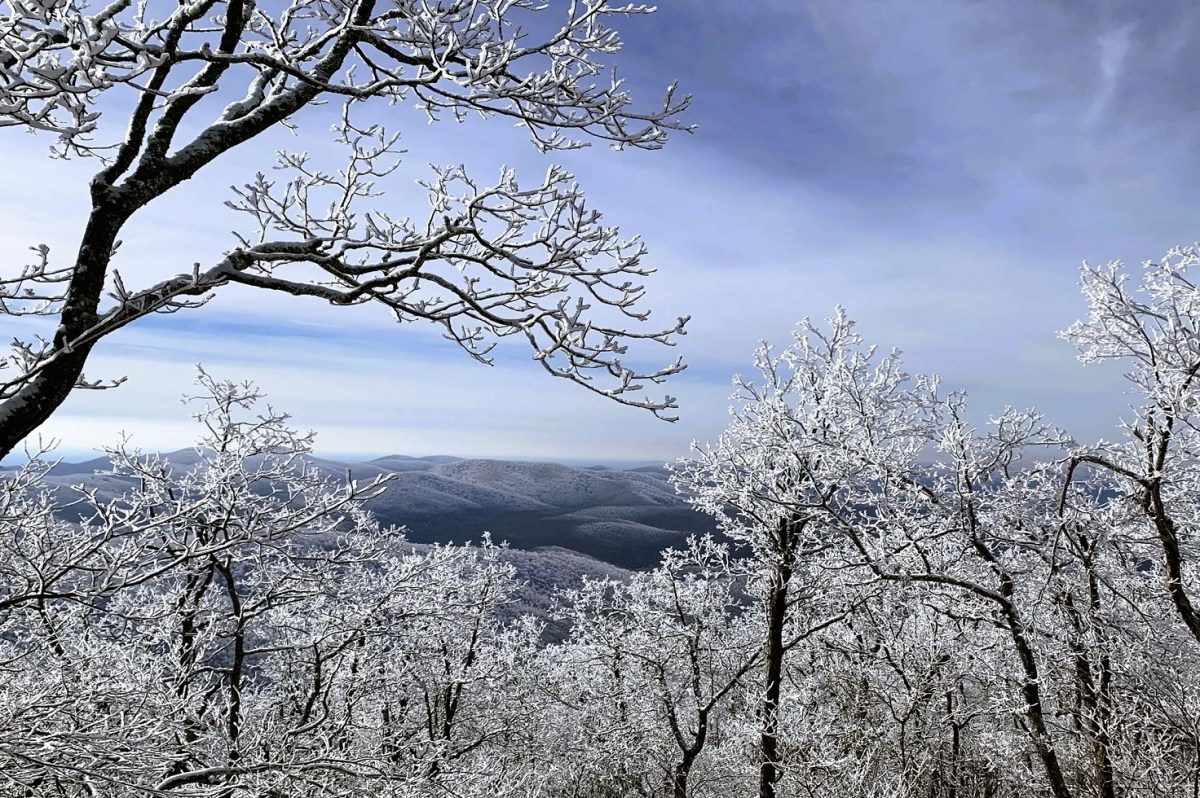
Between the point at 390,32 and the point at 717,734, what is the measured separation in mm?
17898

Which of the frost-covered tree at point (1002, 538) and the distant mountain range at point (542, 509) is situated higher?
the frost-covered tree at point (1002, 538)

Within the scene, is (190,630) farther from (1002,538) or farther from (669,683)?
(669,683)

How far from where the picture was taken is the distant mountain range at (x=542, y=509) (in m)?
119

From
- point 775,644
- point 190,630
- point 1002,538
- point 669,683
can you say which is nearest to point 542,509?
point 669,683

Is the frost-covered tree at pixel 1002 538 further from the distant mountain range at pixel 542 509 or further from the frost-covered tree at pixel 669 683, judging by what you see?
the distant mountain range at pixel 542 509

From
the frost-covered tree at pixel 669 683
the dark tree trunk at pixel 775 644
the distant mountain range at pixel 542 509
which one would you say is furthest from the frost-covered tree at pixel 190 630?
the distant mountain range at pixel 542 509

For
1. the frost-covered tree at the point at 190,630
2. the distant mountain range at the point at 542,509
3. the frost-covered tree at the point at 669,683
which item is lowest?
the distant mountain range at the point at 542,509

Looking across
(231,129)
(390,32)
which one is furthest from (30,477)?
(390,32)

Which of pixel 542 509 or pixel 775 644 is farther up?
pixel 775 644

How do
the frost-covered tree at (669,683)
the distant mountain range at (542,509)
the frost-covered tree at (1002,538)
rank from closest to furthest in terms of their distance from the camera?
the frost-covered tree at (1002,538) → the frost-covered tree at (669,683) → the distant mountain range at (542,509)

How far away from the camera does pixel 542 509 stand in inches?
6063

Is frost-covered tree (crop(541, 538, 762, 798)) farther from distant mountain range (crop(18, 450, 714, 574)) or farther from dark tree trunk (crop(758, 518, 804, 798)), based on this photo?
distant mountain range (crop(18, 450, 714, 574))

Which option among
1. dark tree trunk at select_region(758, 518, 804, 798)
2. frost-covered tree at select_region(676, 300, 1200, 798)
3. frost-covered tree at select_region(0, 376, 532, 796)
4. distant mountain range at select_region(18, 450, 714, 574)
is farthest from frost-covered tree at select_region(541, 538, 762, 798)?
distant mountain range at select_region(18, 450, 714, 574)

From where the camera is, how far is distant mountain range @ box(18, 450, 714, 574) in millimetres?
118562
